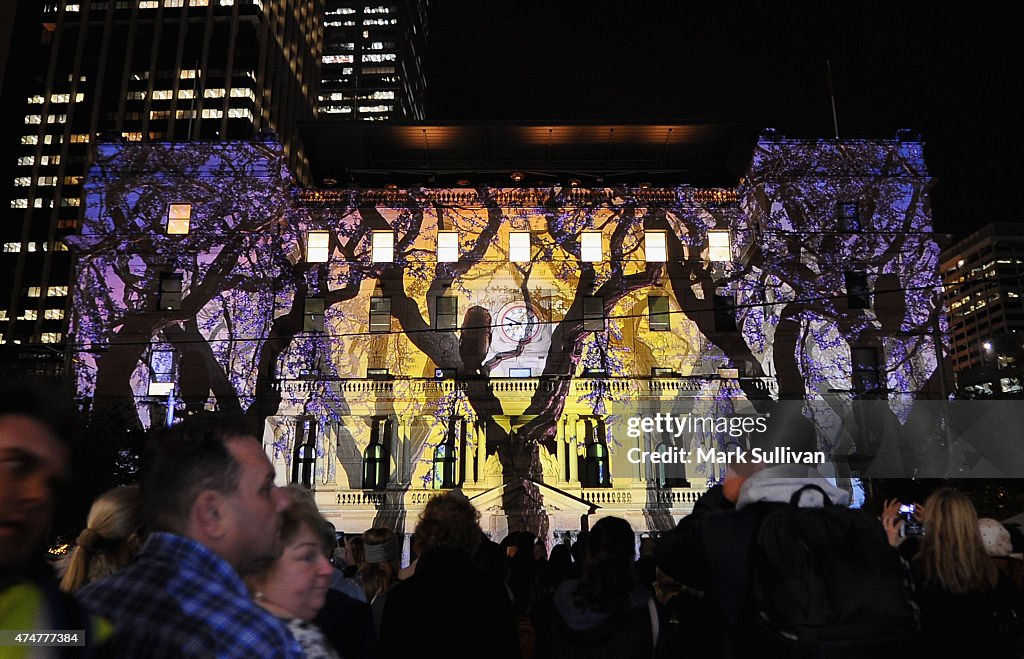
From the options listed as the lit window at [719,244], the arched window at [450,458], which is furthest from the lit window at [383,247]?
the lit window at [719,244]

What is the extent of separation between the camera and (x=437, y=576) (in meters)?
5.32

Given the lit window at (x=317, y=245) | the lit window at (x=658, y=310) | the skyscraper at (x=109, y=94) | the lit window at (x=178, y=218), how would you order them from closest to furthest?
the lit window at (x=178, y=218) → the lit window at (x=658, y=310) → the lit window at (x=317, y=245) → the skyscraper at (x=109, y=94)

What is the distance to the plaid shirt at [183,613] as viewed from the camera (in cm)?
196

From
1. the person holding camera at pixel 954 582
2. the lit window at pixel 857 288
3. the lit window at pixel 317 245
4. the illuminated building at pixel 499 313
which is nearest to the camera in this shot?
the person holding camera at pixel 954 582

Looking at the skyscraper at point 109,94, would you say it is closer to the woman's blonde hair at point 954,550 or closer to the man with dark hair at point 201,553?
the woman's blonde hair at point 954,550

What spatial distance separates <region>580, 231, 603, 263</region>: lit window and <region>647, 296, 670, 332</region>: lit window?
11.1ft

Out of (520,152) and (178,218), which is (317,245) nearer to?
(178,218)

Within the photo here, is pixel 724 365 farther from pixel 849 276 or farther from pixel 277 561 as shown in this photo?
pixel 277 561

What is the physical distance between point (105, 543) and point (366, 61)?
188 m

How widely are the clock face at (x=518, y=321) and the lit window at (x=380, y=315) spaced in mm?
5741

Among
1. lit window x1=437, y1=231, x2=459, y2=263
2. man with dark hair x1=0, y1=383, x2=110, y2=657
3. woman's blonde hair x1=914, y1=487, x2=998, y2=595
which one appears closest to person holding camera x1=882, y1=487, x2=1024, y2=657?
woman's blonde hair x1=914, y1=487, x2=998, y2=595

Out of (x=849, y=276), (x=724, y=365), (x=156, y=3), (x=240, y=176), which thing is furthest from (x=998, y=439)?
(x=156, y=3)

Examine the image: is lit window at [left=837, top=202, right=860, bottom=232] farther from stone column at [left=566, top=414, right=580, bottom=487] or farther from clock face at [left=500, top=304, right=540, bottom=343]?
stone column at [left=566, top=414, right=580, bottom=487]

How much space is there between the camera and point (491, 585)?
211 inches
